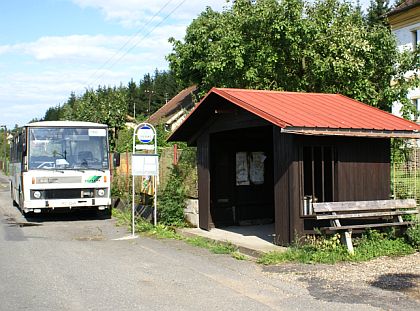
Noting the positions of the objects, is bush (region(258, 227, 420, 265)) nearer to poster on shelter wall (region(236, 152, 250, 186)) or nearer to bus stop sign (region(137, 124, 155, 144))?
poster on shelter wall (region(236, 152, 250, 186))

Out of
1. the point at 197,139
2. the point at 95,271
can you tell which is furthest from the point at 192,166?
the point at 95,271

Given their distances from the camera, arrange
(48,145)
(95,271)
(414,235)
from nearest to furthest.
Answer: (95,271)
(414,235)
(48,145)

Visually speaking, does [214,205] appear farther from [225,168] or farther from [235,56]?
[235,56]

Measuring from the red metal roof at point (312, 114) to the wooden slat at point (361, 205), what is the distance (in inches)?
51.0

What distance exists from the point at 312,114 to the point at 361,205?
6.90ft

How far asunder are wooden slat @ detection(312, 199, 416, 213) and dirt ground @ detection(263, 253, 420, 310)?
105 cm

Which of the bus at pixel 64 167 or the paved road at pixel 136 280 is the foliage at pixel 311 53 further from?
the paved road at pixel 136 280

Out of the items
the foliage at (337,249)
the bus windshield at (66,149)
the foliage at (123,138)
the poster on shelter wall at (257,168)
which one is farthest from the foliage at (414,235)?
the foliage at (123,138)

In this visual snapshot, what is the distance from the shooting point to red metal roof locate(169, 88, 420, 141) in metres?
9.70

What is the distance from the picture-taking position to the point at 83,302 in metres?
6.57

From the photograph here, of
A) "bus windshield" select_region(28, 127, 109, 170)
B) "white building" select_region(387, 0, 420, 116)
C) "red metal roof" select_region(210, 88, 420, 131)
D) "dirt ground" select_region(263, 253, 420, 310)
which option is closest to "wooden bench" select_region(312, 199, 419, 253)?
"dirt ground" select_region(263, 253, 420, 310)

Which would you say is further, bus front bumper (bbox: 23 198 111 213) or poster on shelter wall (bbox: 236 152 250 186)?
bus front bumper (bbox: 23 198 111 213)

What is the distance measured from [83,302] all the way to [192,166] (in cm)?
830

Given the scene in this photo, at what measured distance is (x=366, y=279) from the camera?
7.72 meters
